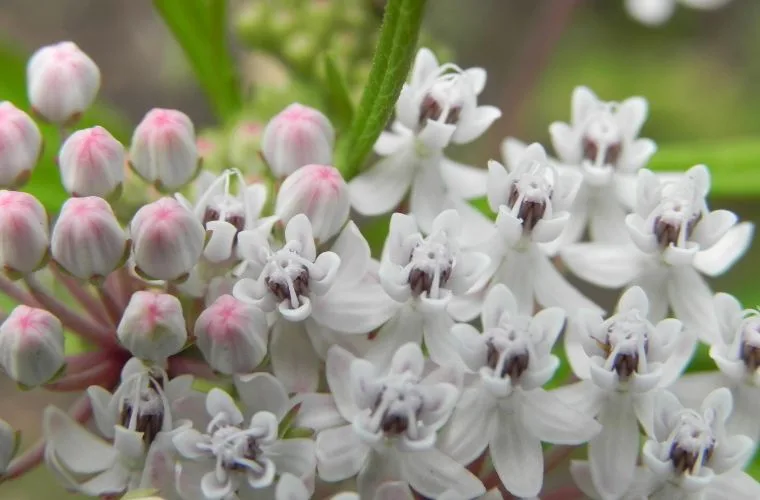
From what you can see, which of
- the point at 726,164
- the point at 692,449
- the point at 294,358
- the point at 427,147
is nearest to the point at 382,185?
the point at 427,147

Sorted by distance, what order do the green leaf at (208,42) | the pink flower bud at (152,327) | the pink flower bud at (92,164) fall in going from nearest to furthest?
1. the pink flower bud at (152,327)
2. the pink flower bud at (92,164)
3. the green leaf at (208,42)

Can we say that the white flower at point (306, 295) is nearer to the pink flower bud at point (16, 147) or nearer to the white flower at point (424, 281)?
the white flower at point (424, 281)

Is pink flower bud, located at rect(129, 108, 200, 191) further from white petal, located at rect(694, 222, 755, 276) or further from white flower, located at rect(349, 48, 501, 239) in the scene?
white petal, located at rect(694, 222, 755, 276)

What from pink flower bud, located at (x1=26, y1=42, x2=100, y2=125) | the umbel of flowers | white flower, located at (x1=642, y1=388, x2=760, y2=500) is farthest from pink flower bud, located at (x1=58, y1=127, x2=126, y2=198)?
white flower, located at (x1=642, y1=388, x2=760, y2=500)

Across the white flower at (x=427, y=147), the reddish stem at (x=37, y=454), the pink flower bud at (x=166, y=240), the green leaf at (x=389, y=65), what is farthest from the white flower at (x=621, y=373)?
the reddish stem at (x=37, y=454)

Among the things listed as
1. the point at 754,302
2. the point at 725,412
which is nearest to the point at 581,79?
the point at 754,302
